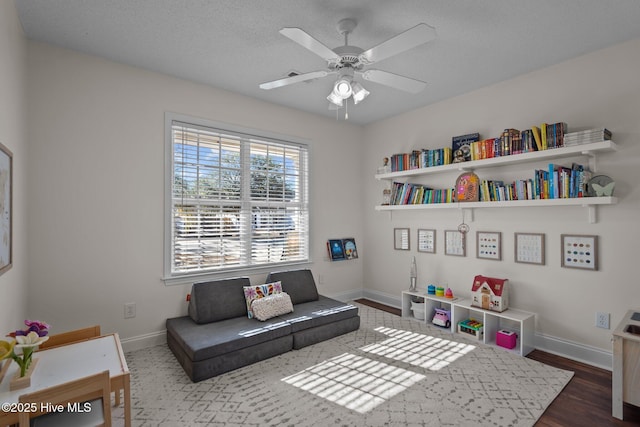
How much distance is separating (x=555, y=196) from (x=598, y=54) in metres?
1.24

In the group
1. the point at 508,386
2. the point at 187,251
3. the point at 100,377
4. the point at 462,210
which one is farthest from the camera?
the point at 462,210

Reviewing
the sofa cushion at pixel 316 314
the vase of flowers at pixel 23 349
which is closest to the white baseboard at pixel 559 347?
the sofa cushion at pixel 316 314

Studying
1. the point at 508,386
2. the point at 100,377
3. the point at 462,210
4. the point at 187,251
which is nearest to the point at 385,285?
the point at 462,210

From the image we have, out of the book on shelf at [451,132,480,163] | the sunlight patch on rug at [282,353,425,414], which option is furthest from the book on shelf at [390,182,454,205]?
the sunlight patch on rug at [282,353,425,414]

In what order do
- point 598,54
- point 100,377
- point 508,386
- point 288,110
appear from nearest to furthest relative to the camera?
1. point 100,377
2. point 508,386
3. point 598,54
4. point 288,110

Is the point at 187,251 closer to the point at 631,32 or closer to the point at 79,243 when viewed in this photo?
the point at 79,243

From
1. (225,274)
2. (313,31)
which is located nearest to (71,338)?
(225,274)

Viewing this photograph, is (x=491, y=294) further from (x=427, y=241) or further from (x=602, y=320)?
(x=427, y=241)

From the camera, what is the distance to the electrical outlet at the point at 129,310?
9.48 ft

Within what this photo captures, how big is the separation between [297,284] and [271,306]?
0.62 metres

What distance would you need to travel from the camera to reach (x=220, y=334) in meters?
2.66

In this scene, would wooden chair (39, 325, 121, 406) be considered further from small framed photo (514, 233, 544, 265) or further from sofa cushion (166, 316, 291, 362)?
small framed photo (514, 233, 544, 265)

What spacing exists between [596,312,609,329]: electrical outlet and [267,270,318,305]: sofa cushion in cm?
265

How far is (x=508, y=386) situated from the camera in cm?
233
